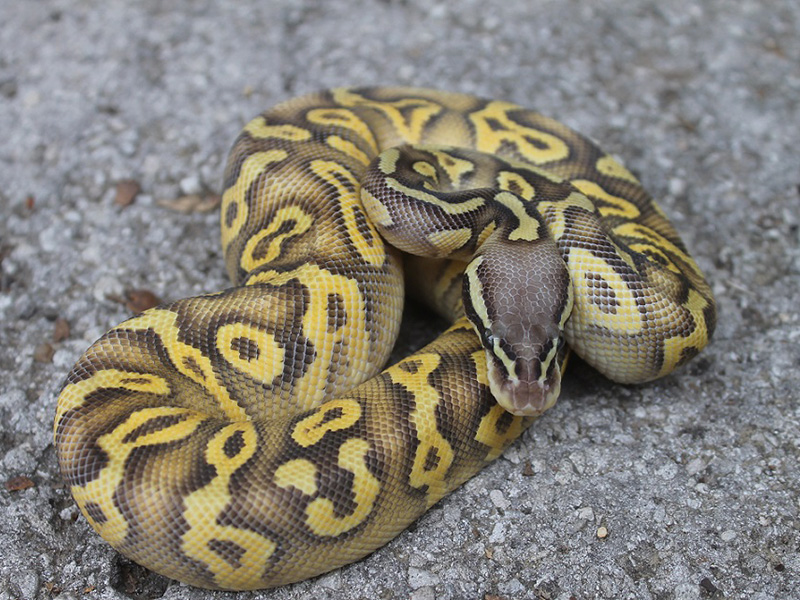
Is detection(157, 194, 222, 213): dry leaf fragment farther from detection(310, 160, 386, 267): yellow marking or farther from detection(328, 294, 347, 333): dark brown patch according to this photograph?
detection(328, 294, 347, 333): dark brown patch

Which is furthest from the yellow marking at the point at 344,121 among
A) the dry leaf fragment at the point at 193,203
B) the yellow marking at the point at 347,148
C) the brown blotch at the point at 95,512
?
the brown blotch at the point at 95,512

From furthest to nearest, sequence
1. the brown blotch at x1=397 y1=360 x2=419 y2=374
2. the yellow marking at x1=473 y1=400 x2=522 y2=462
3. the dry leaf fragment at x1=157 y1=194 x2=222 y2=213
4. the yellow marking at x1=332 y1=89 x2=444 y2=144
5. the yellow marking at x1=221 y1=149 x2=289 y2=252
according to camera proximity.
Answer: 1. the dry leaf fragment at x1=157 y1=194 x2=222 y2=213
2. the yellow marking at x1=332 y1=89 x2=444 y2=144
3. the yellow marking at x1=221 y1=149 x2=289 y2=252
4. the brown blotch at x1=397 y1=360 x2=419 y2=374
5. the yellow marking at x1=473 y1=400 x2=522 y2=462

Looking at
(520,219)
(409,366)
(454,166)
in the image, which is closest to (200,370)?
(409,366)

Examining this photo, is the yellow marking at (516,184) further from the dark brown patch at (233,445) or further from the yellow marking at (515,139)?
the dark brown patch at (233,445)

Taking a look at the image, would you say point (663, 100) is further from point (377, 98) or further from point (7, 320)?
point (7, 320)

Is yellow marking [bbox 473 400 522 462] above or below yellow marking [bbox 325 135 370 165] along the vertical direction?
below

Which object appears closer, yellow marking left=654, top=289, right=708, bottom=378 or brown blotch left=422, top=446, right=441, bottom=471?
brown blotch left=422, top=446, right=441, bottom=471

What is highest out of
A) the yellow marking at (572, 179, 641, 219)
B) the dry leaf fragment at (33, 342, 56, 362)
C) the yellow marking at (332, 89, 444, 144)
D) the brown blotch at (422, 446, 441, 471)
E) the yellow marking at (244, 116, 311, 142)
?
the yellow marking at (244, 116, 311, 142)

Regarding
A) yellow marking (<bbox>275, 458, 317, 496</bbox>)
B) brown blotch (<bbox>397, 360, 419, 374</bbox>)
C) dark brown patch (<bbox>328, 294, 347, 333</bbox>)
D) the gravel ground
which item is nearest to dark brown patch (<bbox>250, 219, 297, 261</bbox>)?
dark brown patch (<bbox>328, 294, 347, 333</bbox>)
